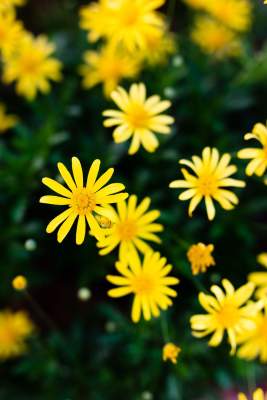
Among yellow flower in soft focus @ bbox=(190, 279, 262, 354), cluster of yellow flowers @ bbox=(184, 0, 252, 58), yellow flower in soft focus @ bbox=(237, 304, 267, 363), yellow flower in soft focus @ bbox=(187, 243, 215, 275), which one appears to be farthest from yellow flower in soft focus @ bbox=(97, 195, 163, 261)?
cluster of yellow flowers @ bbox=(184, 0, 252, 58)

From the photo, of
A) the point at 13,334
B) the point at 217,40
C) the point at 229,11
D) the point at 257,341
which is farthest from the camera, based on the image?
the point at 217,40

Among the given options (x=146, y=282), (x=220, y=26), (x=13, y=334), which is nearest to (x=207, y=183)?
(x=146, y=282)

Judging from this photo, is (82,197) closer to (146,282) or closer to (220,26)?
(146,282)

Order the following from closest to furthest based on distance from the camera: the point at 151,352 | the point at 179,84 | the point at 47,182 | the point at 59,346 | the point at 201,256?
the point at 47,182 < the point at 201,256 < the point at 151,352 < the point at 59,346 < the point at 179,84

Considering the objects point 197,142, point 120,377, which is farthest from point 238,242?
point 120,377

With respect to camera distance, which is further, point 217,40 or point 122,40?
point 217,40

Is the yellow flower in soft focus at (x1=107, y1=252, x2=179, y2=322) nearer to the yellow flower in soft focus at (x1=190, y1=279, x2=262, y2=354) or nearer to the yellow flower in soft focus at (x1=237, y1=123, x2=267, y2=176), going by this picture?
the yellow flower in soft focus at (x1=190, y1=279, x2=262, y2=354)

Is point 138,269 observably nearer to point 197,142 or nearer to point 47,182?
point 47,182
